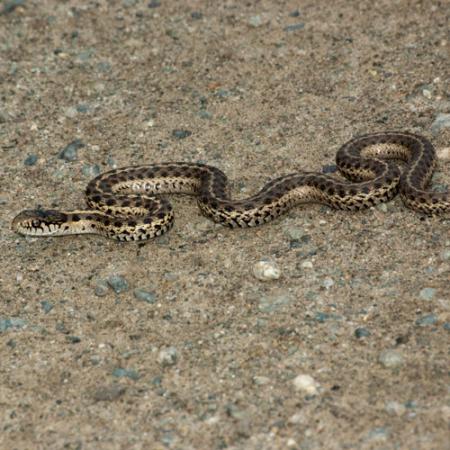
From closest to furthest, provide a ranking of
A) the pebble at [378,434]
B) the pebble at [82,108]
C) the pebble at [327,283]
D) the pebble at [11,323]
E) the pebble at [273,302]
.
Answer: the pebble at [378,434] → the pebble at [273,302] → the pebble at [11,323] → the pebble at [327,283] → the pebble at [82,108]

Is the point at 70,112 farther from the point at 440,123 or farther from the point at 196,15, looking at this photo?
the point at 440,123

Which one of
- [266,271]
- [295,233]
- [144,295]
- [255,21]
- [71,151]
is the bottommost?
[71,151]

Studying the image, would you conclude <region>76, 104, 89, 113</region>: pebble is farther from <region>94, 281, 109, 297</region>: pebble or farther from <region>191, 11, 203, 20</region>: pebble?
<region>94, 281, 109, 297</region>: pebble

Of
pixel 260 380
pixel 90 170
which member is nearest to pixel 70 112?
pixel 90 170

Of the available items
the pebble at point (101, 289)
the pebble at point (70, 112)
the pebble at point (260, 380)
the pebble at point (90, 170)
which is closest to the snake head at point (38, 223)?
the pebble at point (101, 289)

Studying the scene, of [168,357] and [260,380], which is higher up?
[260,380]

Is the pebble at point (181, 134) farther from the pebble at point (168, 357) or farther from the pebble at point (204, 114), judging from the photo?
the pebble at point (168, 357)

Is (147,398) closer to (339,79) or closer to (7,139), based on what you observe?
(7,139)

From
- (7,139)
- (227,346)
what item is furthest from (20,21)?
(227,346)
